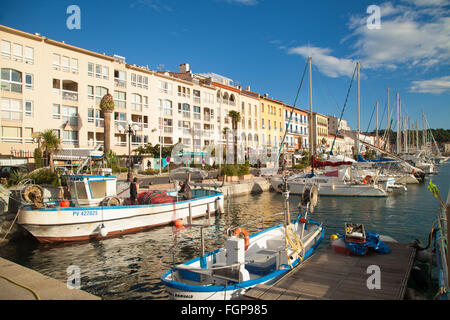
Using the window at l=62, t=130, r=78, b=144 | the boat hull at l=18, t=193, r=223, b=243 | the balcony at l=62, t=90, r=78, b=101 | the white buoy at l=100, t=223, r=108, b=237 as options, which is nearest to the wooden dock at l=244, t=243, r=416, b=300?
the boat hull at l=18, t=193, r=223, b=243

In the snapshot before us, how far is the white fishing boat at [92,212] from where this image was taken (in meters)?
14.1

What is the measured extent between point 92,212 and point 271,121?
54.2 m

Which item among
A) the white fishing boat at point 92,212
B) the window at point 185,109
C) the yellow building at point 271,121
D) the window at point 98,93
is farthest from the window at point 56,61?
the yellow building at point 271,121

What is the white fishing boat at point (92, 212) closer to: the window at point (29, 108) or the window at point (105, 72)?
the window at point (29, 108)

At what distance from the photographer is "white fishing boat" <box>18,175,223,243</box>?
46.4ft

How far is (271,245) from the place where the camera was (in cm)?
1156

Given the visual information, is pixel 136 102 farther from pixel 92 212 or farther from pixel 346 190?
pixel 346 190

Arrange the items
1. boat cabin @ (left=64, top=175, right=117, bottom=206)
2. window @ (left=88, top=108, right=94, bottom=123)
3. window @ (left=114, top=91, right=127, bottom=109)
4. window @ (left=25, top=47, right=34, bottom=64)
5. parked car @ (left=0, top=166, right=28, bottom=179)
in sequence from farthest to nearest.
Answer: window @ (left=114, top=91, right=127, bottom=109) < window @ (left=88, top=108, right=94, bottom=123) < window @ (left=25, top=47, right=34, bottom=64) < parked car @ (left=0, top=166, right=28, bottom=179) < boat cabin @ (left=64, top=175, right=117, bottom=206)

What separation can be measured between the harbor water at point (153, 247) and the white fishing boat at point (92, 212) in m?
0.56

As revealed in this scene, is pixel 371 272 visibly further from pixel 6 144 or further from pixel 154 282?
pixel 6 144

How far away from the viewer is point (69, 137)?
1371 inches

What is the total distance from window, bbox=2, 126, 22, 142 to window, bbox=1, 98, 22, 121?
1.05m

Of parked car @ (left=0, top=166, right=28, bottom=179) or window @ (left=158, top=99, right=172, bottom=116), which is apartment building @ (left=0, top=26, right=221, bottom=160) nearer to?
window @ (left=158, top=99, right=172, bottom=116)
